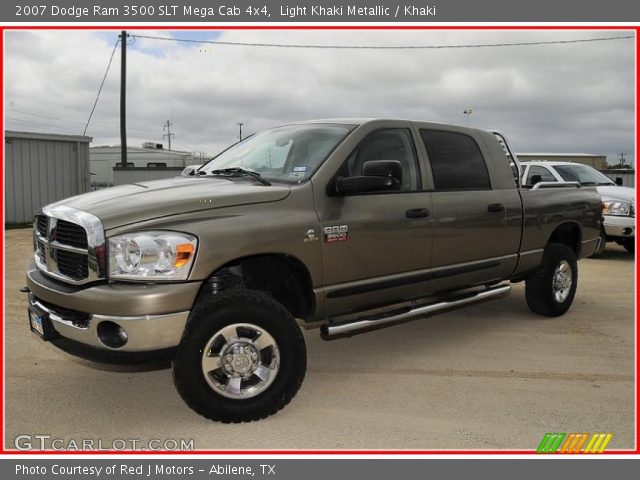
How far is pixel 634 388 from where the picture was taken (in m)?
4.33

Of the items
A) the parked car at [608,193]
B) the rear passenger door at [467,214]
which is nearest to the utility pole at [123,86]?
the parked car at [608,193]

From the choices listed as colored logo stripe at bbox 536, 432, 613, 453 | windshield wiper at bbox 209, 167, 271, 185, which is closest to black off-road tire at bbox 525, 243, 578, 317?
colored logo stripe at bbox 536, 432, 613, 453

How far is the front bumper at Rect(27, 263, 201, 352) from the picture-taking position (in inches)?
129

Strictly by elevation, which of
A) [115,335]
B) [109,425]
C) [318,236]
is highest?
[318,236]

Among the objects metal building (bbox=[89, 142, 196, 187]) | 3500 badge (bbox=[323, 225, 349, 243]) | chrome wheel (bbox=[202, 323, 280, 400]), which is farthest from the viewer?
metal building (bbox=[89, 142, 196, 187])

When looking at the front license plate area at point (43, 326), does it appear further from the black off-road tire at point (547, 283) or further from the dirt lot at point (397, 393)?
the black off-road tire at point (547, 283)

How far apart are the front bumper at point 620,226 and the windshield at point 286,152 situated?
26.3ft

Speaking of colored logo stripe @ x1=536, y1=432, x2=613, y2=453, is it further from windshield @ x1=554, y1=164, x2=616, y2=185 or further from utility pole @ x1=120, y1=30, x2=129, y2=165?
utility pole @ x1=120, y1=30, x2=129, y2=165

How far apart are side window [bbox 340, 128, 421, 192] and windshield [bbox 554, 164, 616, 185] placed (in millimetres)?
7640

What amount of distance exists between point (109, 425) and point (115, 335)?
2.22 ft

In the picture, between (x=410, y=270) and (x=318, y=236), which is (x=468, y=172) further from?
(x=318, y=236)

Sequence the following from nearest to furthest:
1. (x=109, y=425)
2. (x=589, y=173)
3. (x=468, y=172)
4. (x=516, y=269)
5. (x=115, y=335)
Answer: (x=115, y=335) → (x=109, y=425) → (x=468, y=172) → (x=516, y=269) → (x=589, y=173)

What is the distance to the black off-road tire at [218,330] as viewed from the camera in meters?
3.44

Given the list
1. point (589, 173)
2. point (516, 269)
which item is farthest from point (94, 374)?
point (589, 173)
